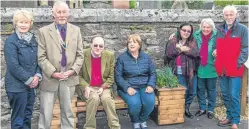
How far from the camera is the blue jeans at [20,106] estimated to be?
427 centimetres

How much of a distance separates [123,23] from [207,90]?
71.7 inches

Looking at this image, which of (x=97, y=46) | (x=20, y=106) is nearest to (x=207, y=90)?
(x=97, y=46)

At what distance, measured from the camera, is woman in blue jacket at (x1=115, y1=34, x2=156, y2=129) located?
4.98 metres

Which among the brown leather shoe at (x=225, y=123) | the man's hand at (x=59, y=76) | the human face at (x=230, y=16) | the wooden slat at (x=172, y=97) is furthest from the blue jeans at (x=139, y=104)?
the human face at (x=230, y=16)

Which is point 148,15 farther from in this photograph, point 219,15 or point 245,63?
point 245,63

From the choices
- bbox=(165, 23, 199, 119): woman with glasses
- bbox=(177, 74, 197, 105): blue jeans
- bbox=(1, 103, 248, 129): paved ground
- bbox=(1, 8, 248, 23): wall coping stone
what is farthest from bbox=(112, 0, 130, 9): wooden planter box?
bbox=(1, 103, 248, 129): paved ground

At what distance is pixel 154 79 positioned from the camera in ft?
16.9

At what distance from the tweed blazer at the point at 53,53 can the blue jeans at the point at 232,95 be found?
2236 millimetres

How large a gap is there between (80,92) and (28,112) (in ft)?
2.77

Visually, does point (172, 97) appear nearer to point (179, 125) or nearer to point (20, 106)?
point (179, 125)

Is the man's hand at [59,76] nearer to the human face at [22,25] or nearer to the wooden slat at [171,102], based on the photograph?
the human face at [22,25]

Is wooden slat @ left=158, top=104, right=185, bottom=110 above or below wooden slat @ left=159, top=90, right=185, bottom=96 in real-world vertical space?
below

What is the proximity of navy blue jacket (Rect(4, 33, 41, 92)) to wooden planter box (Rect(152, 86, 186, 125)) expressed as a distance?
200 centimetres

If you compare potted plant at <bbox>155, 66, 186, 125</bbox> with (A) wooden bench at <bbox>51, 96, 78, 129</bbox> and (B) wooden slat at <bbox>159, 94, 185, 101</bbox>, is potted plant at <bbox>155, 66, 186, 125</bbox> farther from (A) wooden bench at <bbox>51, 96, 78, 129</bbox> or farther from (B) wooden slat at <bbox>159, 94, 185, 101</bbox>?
(A) wooden bench at <bbox>51, 96, 78, 129</bbox>
